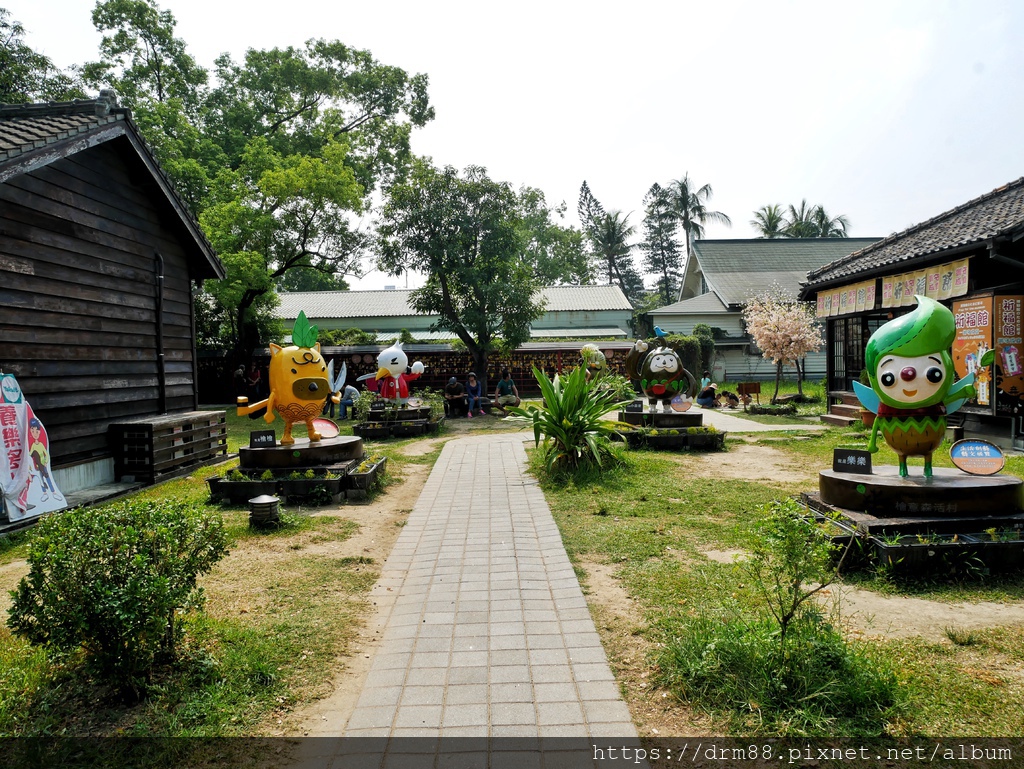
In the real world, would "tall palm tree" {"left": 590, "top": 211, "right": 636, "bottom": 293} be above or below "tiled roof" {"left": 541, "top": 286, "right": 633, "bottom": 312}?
above

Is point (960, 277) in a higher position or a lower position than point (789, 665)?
higher

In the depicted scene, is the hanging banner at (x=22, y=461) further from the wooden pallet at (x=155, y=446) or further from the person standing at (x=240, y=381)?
the person standing at (x=240, y=381)

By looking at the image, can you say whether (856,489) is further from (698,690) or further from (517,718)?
(517,718)

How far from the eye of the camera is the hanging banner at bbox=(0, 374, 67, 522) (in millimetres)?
6539

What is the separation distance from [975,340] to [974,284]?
43.5 inches

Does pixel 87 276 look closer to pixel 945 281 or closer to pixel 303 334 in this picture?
pixel 303 334

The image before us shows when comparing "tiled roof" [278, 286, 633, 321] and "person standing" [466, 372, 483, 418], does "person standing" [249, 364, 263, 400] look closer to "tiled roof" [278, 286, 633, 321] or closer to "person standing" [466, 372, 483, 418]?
"tiled roof" [278, 286, 633, 321]

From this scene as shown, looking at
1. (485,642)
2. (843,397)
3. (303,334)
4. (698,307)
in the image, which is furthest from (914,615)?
(698,307)

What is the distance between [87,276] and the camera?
8.63 metres

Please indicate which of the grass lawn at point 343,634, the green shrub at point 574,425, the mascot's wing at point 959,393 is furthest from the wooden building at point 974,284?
the green shrub at point 574,425

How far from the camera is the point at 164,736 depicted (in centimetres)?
287

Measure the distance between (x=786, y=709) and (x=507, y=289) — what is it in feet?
56.1

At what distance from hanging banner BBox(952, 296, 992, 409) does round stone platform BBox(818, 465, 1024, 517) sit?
19.9 ft

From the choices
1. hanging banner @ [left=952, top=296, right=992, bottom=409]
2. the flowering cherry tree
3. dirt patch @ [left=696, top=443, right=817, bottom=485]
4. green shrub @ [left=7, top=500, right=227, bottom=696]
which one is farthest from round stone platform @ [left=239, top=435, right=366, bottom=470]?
the flowering cherry tree
